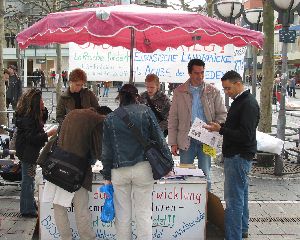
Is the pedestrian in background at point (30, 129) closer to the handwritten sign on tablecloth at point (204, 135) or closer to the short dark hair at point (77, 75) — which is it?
the short dark hair at point (77, 75)

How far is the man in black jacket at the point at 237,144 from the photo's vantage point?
5.11 metres

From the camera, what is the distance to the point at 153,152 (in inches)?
177

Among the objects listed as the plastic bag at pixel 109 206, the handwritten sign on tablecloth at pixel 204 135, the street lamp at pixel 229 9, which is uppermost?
the street lamp at pixel 229 9

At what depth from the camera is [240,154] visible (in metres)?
5.22

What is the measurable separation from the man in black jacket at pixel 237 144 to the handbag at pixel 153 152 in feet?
3.14

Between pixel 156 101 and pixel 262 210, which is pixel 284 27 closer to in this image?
pixel 156 101

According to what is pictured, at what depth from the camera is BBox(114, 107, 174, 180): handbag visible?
14.6 ft

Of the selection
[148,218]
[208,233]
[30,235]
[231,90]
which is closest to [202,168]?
[208,233]

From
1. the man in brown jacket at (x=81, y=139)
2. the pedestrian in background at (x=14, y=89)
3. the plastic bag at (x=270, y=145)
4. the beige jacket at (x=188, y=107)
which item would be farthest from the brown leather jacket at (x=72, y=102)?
the pedestrian in background at (x=14, y=89)

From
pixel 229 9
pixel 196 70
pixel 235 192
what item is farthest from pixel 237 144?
pixel 229 9

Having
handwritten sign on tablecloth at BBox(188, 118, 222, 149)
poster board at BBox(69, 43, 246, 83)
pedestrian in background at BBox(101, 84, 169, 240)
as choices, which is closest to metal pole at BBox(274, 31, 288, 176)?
poster board at BBox(69, 43, 246, 83)

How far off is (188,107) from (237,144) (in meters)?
1.17

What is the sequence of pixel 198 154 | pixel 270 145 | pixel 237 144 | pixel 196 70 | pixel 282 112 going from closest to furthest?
pixel 237 144 → pixel 196 70 → pixel 198 154 → pixel 270 145 → pixel 282 112

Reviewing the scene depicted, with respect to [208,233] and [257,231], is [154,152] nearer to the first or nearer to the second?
[208,233]
